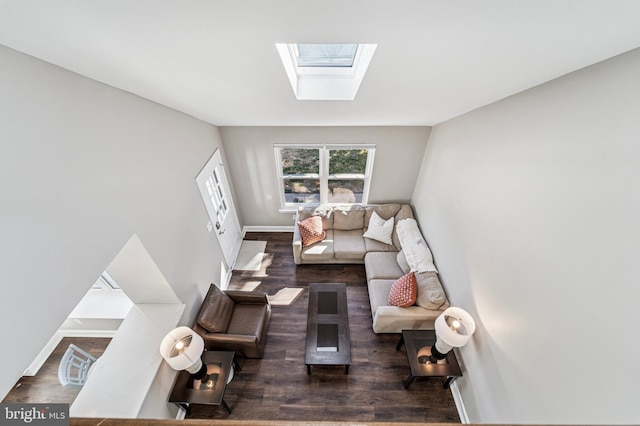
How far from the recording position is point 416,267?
3.72 m

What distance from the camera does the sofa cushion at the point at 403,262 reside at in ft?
12.8

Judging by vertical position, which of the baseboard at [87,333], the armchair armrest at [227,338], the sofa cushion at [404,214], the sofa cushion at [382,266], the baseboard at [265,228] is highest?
the sofa cushion at [404,214]

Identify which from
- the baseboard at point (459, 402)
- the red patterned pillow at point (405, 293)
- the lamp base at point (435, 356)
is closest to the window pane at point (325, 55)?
the red patterned pillow at point (405, 293)

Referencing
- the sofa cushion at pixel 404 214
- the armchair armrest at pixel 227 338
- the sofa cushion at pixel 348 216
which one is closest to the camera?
the armchair armrest at pixel 227 338

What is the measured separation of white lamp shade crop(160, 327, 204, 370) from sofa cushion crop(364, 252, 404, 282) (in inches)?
95.6

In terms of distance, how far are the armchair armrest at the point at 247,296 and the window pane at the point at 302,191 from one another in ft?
6.70

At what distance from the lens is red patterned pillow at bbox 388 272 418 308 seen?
3291 millimetres

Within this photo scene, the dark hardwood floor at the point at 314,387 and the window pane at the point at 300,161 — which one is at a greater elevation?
the window pane at the point at 300,161

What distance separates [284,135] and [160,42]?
3.05 m

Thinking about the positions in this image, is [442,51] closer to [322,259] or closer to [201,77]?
[201,77]

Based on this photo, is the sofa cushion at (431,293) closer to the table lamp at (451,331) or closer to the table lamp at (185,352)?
the table lamp at (451,331)

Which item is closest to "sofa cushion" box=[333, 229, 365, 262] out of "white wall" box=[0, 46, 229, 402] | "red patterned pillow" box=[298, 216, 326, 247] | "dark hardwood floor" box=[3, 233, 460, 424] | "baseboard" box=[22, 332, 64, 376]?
"red patterned pillow" box=[298, 216, 326, 247]

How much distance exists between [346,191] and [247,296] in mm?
2526

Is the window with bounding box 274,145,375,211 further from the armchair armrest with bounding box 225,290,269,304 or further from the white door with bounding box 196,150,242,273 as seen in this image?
the armchair armrest with bounding box 225,290,269,304
